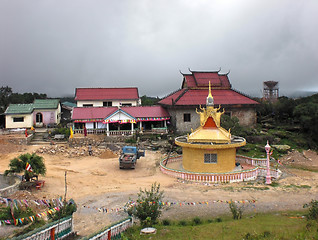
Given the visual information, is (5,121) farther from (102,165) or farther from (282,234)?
(282,234)

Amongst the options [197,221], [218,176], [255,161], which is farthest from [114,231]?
[255,161]

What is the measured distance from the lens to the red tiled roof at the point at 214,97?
35844mm

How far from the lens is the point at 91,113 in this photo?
3575cm

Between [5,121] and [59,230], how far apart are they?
1243 inches

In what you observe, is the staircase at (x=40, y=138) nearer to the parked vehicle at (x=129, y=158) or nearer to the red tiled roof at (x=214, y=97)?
the parked vehicle at (x=129, y=158)

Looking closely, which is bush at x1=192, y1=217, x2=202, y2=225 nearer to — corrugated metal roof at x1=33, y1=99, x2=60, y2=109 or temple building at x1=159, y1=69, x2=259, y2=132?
temple building at x1=159, y1=69, x2=259, y2=132

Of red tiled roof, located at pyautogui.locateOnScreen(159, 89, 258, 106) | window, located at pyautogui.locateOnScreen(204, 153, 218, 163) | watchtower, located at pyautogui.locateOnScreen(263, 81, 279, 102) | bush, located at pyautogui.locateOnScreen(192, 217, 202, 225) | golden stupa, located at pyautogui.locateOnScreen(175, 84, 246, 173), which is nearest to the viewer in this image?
bush, located at pyautogui.locateOnScreen(192, 217, 202, 225)

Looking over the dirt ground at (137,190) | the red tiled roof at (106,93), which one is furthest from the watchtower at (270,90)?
the dirt ground at (137,190)

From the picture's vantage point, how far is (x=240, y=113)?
37406mm

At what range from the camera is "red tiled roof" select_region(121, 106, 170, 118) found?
3606cm

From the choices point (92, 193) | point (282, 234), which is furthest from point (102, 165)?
point (282, 234)

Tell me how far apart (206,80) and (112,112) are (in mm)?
13443

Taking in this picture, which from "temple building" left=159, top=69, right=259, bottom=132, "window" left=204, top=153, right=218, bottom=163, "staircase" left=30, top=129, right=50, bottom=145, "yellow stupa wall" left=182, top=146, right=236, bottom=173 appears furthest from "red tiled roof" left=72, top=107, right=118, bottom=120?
"window" left=204, top=153, right=218, bottom=163

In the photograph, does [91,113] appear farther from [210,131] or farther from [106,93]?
[210,131]
